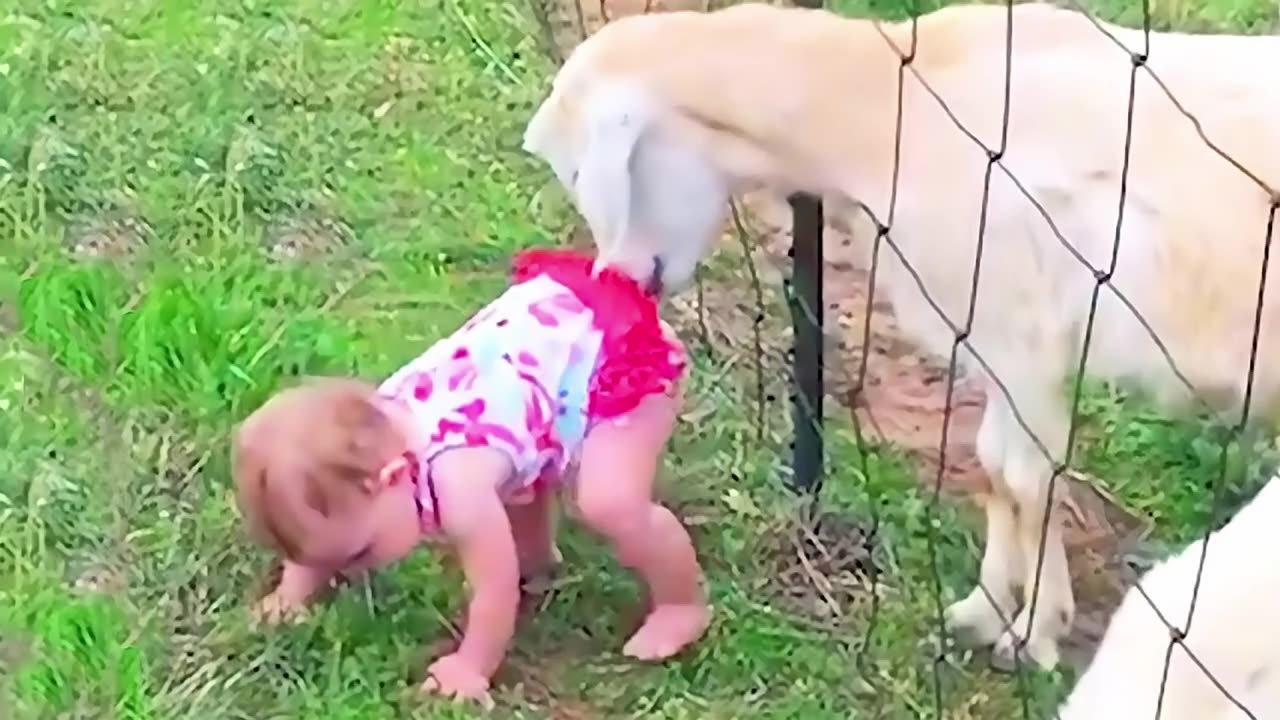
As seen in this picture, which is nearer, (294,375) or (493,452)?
(493,452)

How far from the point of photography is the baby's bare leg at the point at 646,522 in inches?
84.8

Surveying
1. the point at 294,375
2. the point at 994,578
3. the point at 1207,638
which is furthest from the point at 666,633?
the point at 1207,638

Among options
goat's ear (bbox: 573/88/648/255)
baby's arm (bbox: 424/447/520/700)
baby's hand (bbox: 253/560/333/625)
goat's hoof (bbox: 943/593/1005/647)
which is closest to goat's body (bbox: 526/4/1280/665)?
goat's ear (bbox: 573/88/648/255)

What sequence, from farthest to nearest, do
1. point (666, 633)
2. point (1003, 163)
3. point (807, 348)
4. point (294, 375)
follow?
point (294, 375)
point (807, 348)
point (666, 633)
point (1003, 163)

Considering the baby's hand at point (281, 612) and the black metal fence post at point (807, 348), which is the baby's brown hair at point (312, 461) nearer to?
the baby's hand at point (281, 612)

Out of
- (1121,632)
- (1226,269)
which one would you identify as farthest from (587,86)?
(1121,632)

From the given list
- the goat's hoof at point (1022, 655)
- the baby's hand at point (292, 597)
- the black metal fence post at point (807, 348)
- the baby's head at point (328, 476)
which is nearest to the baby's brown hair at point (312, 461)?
the baby's head at point (328, 476)

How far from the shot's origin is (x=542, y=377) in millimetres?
2141

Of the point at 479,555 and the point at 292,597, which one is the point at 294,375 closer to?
the point at 292,597

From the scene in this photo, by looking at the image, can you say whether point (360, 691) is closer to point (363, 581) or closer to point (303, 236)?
point (363, 581)

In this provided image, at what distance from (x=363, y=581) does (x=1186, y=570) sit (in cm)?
98

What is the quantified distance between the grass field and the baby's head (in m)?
0.18

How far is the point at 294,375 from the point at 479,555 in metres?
0.64

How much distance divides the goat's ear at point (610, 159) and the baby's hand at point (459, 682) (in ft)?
1.47
